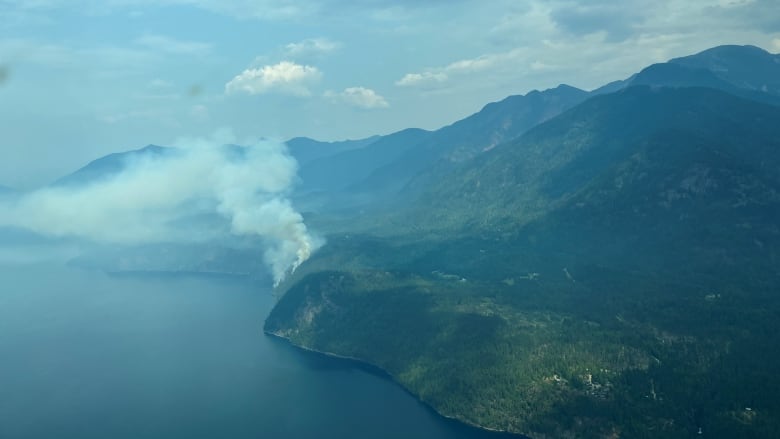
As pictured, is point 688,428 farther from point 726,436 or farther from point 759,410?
point 759,410

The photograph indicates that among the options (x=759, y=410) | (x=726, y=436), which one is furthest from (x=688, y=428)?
(x=759, y=410)

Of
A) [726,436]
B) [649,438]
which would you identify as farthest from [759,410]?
[649,438]

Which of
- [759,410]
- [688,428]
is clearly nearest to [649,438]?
[688,428]

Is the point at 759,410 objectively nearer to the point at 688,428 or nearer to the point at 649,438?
the point at 688,428

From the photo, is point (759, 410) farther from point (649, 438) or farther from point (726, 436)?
point (649, 438)
